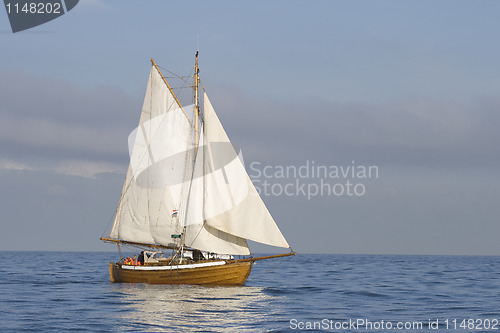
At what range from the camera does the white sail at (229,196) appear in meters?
49.0

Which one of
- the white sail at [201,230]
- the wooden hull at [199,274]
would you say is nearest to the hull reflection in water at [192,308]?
the wooden hull at [199,274]

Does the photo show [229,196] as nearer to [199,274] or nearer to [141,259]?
[199,274]

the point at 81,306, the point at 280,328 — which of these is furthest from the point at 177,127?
the point at 280,328

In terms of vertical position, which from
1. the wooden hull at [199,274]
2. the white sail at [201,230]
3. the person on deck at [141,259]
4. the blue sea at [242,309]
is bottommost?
the blue sea at [242,309]

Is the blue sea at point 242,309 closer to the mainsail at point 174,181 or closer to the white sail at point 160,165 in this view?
the mainsail at point 174,181

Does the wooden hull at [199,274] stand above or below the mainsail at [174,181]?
below

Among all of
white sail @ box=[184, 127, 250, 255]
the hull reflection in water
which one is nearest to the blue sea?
the hull reflection in water

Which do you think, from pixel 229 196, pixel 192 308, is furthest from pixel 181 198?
pixel 192 308

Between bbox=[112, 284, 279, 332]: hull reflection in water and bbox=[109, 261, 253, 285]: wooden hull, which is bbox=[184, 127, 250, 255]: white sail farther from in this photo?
bbox=[112, 284, 279, 332]: hull reflection in water

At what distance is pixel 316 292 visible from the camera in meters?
56.2

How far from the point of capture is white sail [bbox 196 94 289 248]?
49031 mm

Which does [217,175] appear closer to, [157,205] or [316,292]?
[157,205]

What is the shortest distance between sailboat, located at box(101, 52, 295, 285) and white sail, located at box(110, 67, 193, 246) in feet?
0.26

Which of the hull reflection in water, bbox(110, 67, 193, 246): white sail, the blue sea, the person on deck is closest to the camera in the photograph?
the hull reflection in water
